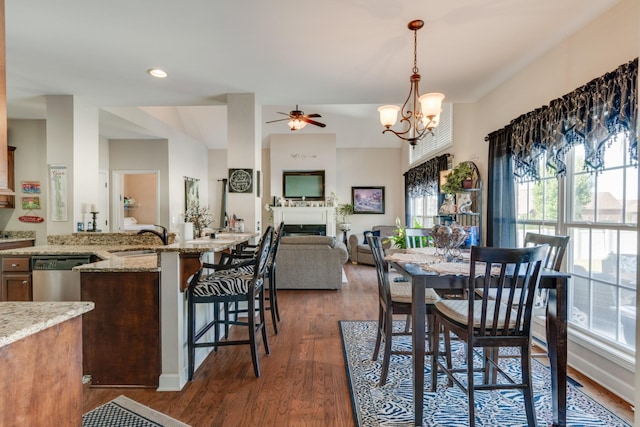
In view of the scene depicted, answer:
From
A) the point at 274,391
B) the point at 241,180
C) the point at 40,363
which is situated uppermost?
the point at 241,180

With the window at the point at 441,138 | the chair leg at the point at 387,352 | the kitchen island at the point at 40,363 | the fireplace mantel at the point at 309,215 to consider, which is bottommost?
the chair leg at the point at 387,352

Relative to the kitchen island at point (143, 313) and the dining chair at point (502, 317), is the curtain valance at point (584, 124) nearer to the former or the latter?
the dining chair at point (502, 317)

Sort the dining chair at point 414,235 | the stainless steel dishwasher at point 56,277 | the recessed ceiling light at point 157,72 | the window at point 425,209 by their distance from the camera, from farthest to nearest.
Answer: the window at point 425,209 → the dining chair at point 414,235 → the recessed ceiling light at point 157,72 → the stainless steel dishwasher at point 56,277

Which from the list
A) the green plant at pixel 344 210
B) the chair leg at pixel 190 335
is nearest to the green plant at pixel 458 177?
the chair leg at pixel 190 335

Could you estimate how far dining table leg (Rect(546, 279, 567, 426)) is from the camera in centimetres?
175

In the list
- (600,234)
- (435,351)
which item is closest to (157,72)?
(435,351)

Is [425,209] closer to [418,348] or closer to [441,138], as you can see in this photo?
[441,138]

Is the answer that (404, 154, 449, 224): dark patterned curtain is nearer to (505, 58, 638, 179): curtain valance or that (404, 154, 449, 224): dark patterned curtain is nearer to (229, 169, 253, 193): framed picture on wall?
(505, 58, 638, 179): curtain valance

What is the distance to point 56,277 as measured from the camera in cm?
294

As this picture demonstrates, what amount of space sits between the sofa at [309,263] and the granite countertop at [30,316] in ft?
11.5

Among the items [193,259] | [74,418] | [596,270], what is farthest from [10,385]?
[596,270]

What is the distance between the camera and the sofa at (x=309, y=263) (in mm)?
4578

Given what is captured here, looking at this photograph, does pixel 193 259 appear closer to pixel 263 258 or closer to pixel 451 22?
pixel 263 258

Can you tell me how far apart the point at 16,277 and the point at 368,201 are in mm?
6939
